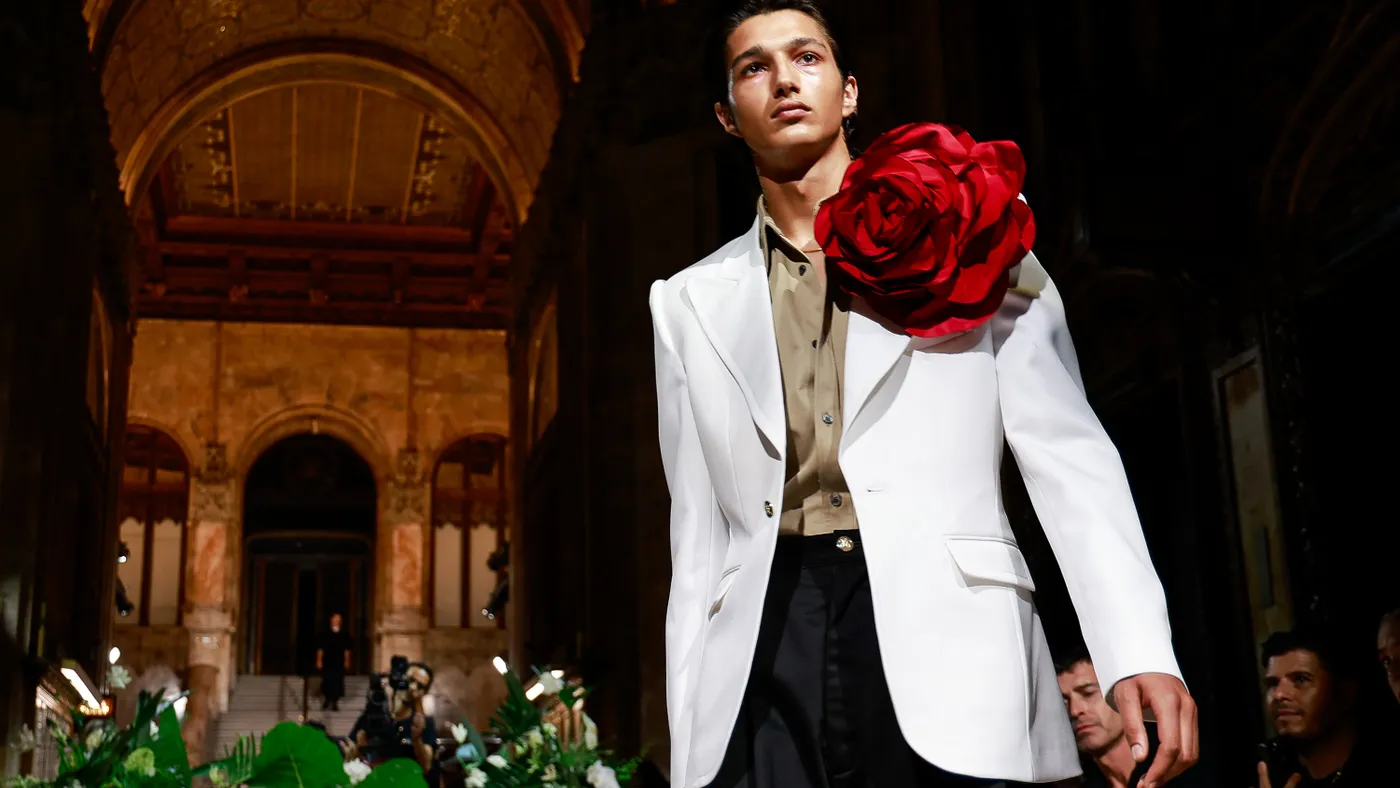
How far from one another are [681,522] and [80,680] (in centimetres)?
1496

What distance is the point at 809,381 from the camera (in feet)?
6.44

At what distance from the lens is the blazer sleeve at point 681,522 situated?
1.92m

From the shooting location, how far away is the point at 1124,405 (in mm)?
8750

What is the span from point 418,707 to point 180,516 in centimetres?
1756

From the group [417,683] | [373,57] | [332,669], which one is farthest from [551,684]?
[332,669]

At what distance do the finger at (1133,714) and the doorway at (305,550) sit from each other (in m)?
27.5

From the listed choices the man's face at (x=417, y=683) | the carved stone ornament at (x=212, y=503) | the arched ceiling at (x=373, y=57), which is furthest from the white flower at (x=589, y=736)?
the carved stone ornament at (x=212, y=503)

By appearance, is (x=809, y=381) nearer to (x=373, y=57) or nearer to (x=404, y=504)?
(x=373, y=57)

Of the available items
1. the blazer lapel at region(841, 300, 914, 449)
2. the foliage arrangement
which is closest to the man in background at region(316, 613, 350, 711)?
the foliage arrangement

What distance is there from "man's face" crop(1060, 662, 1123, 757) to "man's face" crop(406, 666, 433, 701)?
713 cm

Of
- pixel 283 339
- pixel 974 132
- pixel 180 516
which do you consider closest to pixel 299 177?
pixel 283 339

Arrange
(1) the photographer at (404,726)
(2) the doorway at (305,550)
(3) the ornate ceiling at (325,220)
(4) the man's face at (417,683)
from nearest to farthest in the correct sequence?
(1) the photographer at (404,726), (4) the man's face at (417,683), (3) the ornate ceiling at (325,220), (2) the doorway at (305,550)

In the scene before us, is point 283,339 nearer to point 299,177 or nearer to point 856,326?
point 299,177

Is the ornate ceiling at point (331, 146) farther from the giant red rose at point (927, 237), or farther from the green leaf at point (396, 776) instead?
the green leaf at point (396, 776)
